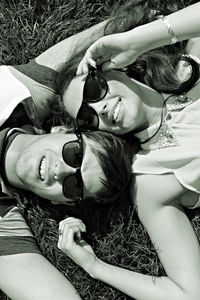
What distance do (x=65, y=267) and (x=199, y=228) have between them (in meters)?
1.01

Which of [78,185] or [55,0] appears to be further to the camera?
[55,0]

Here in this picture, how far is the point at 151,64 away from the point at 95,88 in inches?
17.6

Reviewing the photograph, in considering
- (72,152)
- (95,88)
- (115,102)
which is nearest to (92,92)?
(95,88)

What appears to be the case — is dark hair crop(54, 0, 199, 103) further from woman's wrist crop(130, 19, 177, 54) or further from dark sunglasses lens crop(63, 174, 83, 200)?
dark sunglasses lens crop(63, 174, 83, 200)

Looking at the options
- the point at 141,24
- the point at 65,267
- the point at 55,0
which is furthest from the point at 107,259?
the point at 55,0

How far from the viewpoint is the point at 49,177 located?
3584 mm

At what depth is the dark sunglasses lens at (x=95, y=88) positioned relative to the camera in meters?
3.48

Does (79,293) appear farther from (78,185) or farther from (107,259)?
(78,185)

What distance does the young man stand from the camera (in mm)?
3557

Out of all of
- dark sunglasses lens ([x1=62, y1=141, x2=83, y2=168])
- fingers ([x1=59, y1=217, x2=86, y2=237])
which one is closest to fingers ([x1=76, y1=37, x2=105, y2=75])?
dark sunglasses lens ([x1=62, y1=141, x2=83, y2=168])

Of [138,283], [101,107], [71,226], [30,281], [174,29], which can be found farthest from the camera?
[71,226]

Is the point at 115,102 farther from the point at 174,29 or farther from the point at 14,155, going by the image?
the point at 14,155

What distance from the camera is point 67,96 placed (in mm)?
3607

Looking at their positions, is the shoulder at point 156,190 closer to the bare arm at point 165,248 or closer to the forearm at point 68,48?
the bare arm at point 165,248
